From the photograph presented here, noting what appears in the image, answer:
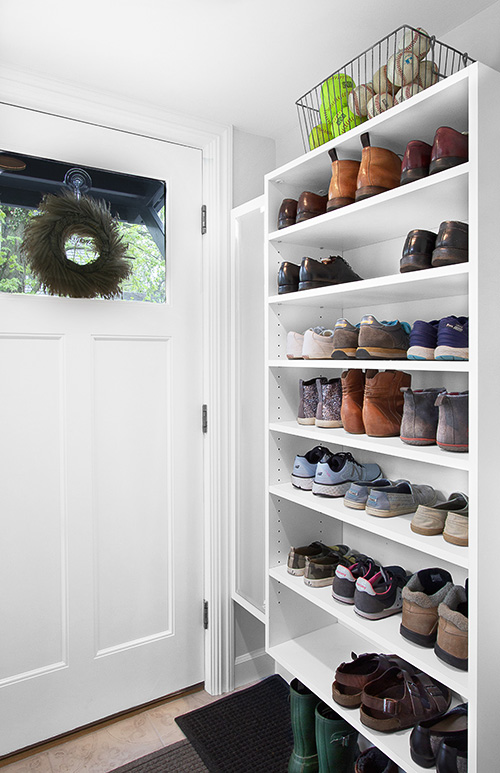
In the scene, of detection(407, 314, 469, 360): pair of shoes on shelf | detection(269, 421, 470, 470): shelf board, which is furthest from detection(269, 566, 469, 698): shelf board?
detection(407, 314, 469, 360): pair of shoes on shelf

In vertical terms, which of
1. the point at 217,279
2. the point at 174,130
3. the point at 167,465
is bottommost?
the point at 167,465

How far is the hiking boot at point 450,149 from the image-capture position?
1.18m

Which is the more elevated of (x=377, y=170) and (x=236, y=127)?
(x=236, y=127)

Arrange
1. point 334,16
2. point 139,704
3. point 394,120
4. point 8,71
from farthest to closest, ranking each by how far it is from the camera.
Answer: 1. point 139,704
2. point 8,71
3. point 334,16
4. point 394,120

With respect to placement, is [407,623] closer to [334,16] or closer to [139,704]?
[139,704]

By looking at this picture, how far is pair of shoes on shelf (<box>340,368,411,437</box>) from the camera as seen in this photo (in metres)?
1.46

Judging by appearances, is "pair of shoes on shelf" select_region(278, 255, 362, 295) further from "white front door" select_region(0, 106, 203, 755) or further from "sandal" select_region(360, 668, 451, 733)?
"sandal" select_region(360, 668, 451, 733)

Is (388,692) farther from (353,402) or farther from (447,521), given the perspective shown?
(353,402)

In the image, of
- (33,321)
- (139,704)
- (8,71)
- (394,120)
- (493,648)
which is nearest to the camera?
(493,648)

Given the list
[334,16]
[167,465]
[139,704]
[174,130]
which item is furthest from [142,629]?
[334,16]

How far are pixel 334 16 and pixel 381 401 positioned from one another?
110cm

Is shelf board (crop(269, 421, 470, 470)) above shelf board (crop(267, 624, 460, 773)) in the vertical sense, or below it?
above

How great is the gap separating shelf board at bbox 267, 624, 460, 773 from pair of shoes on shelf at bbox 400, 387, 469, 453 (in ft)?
1.76

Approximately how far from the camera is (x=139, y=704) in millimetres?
2020
